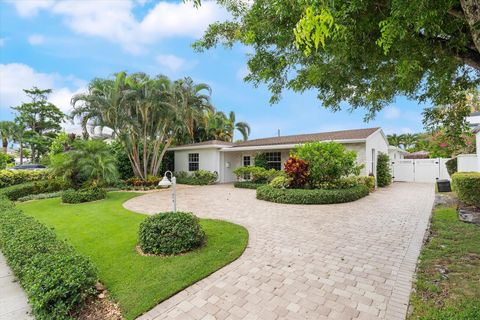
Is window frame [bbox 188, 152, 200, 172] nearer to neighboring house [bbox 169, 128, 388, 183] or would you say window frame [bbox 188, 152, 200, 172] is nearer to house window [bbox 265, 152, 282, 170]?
neighboring house [bbox 169, 128, 388, 183]

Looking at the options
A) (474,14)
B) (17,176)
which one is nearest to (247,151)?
(17,176)

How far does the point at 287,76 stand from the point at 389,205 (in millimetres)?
7968

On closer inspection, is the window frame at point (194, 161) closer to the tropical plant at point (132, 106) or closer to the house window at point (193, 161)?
the house window at point (193, 161)

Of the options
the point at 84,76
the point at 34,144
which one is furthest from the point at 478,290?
the point at 34,144

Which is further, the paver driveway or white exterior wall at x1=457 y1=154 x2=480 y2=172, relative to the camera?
white exterior wall at x1=457 y1=154 x2=480 y2=172

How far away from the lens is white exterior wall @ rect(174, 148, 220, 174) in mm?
19172

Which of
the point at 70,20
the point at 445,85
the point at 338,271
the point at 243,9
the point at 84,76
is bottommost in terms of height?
the point at 338,271

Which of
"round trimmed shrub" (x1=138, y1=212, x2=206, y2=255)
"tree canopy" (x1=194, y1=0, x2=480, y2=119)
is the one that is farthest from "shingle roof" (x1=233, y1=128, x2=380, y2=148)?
"round trimmed shrub" (x1=138, y1=212, x2=206, y2=255)

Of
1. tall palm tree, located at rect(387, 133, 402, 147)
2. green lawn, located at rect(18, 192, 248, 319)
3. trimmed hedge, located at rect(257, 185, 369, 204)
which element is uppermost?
tall palm tree, located at rect(387, 133, 402, 147)

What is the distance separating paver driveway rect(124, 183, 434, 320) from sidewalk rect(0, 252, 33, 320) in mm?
1687

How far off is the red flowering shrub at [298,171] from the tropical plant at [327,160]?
24 cm

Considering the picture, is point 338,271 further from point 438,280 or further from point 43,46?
point 43,46

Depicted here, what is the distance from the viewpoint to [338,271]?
4027mm

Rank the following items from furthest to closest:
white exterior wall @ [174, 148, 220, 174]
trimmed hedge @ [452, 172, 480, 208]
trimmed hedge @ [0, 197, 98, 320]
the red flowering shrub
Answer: white exterior wall @ [174, 148, 220, 174] < the red flowering shrub < trimmed hedge @ [452, 172, 480, 208] < trimmed hedge @ [0, 197, 98, 320]
